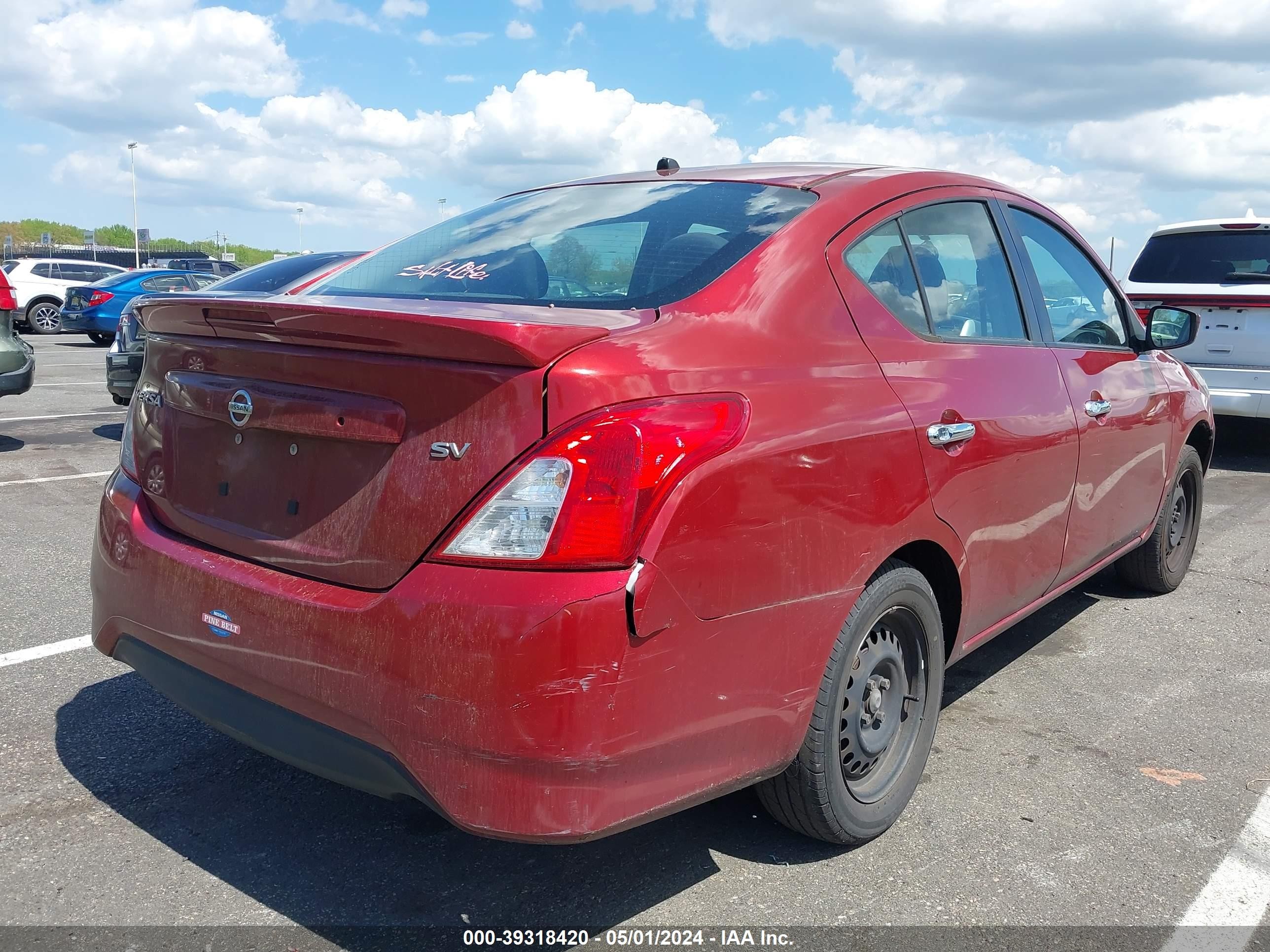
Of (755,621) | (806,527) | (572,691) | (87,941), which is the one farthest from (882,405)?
(87,941)

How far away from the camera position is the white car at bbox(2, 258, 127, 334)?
2292 cm

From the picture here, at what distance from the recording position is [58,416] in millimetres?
10172

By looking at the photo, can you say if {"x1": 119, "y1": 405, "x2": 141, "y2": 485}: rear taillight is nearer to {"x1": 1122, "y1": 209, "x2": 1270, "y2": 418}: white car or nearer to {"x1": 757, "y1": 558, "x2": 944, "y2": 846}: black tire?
{"x1": 757, "y1": 558, "x2": 944, "y2": 846}: black tire

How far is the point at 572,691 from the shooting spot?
1957mm

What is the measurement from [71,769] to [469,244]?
1.86 m

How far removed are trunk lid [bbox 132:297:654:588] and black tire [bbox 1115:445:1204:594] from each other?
3.48 m

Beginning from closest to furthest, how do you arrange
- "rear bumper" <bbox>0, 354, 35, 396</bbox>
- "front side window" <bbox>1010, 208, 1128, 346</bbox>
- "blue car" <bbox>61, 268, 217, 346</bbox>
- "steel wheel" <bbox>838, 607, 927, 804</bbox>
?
"steel wheel" <bbox>838, 607, 927, 804</bbox> → "front side window" <bbox>1010, 208, 1128, 346</bbox> → "rear bumper" <bbox>0, 354, 35, 396</bbox> → "blue car" <bbox>61, 268, 217, 346</bbox>

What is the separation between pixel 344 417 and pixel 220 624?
55 cm

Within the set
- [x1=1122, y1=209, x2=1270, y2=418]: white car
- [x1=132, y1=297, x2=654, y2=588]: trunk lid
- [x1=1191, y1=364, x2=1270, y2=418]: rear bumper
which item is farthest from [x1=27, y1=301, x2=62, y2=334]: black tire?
[x1=132, y1=297, x2=654, y2=588]: trunk lid

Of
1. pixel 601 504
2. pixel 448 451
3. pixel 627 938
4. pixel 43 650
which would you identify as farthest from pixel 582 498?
pixel 43 650

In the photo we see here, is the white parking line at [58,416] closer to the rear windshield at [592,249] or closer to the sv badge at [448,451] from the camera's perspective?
the rear windshield at [592,249]

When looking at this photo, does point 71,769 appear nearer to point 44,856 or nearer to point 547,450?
point 44,856

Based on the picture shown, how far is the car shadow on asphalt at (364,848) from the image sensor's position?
96.5 inches

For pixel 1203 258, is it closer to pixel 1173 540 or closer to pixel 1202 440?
pixel 1202 440
